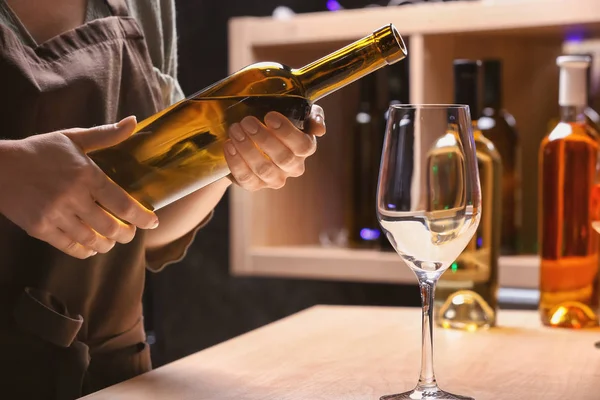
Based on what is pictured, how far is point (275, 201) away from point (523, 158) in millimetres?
447

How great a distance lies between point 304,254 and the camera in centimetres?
149

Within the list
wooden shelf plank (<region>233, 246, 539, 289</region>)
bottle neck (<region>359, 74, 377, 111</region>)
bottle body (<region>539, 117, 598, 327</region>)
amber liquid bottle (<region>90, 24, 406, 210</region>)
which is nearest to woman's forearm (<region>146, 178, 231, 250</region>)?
amber liquid bottle (<region>90, 24, 406, 210</region>)

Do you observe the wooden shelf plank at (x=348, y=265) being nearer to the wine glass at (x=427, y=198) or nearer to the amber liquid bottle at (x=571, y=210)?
the amber liquid bottle at (x=571, y=210)

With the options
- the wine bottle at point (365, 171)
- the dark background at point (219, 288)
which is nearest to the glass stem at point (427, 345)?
the wine bottle at point (365, 171)

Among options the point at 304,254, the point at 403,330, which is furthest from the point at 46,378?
the point at 304,254

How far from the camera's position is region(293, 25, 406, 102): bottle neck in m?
0.72

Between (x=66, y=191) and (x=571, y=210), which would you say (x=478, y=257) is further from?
(x=66, y=191)

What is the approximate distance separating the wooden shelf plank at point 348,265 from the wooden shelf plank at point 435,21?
1.19ft

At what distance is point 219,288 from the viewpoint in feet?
6.38

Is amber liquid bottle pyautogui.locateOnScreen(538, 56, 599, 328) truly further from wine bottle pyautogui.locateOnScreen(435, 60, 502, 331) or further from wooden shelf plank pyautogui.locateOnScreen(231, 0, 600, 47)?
wooden shelf plank pyautogui.locateOnScreen(231, 0, 600, 47)

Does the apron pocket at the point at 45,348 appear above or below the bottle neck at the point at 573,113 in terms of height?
below

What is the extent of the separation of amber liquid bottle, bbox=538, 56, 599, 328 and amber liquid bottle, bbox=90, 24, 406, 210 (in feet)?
1.27

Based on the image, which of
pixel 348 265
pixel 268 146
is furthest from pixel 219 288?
pixel 268 146

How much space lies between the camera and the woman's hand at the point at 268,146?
706mm
